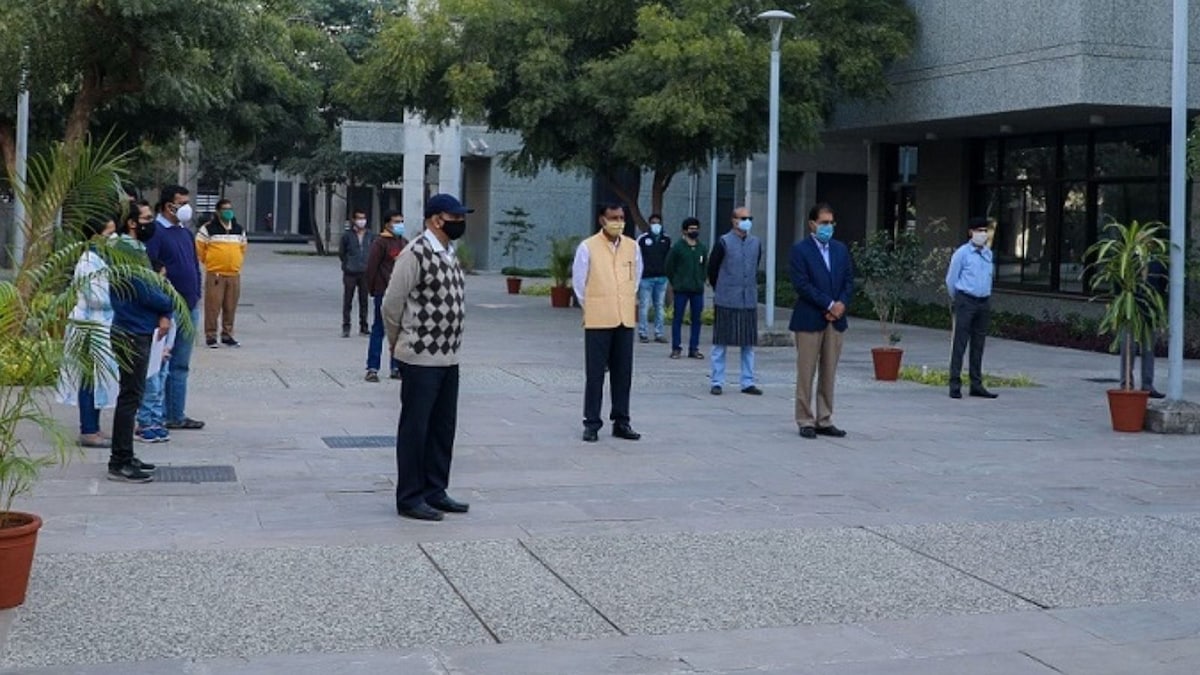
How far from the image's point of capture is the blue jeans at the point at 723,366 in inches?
656

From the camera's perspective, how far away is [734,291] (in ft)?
54.1

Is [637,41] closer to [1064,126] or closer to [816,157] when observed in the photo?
[1064,126]

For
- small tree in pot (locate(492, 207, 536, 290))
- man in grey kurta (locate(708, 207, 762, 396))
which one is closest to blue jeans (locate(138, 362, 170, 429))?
man in grey kurta (locate(708, 207, 762, 396))

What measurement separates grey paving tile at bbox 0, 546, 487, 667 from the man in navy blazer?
566 cm

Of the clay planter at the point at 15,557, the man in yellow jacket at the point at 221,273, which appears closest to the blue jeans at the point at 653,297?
the man in yellow jacket at the point at 221,273

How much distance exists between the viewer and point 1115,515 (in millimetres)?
10266

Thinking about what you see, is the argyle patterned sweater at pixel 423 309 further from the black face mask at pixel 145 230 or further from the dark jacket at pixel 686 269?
the dark jacket at pixel 686 269

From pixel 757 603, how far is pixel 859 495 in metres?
3.18

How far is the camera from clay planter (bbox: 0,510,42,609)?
23.6 ft

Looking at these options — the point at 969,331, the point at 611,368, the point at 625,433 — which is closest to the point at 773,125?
the point at 969,331

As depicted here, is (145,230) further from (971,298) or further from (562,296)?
(562,296)

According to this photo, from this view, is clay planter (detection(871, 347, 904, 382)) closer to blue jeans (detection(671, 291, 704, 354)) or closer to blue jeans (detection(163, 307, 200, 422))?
blue jeans (detection(671, 291, 704, 354))

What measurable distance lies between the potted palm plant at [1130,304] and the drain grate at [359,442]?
20.8 feet

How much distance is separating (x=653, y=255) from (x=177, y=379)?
10.7m
